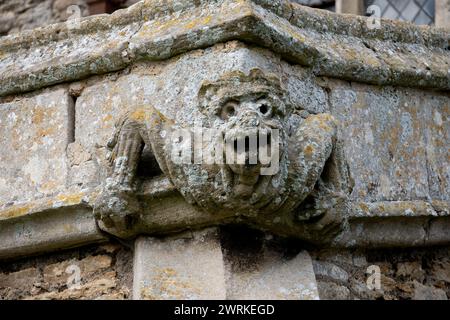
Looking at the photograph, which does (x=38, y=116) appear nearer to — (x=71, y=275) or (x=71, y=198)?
(x=71, y=198)

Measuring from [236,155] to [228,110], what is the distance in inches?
7.0

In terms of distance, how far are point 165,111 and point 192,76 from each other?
0.45 feet

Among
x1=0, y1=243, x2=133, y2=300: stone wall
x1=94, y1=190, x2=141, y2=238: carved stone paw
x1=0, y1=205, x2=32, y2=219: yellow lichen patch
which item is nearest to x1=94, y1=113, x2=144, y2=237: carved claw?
x1=94, y1=190, x2=141, y2=238: carved stone paw

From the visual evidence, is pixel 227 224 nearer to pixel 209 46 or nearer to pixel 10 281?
pixel 209 46

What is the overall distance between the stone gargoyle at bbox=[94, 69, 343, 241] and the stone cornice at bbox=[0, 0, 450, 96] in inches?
9.9

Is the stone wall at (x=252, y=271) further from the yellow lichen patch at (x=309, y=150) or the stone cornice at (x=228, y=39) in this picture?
the stone cornice at (x=228, y=39)

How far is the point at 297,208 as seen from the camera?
4.00m

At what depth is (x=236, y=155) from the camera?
3.67m

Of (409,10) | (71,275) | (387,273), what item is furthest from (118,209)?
(409,10)

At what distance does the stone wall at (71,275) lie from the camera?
165 inches

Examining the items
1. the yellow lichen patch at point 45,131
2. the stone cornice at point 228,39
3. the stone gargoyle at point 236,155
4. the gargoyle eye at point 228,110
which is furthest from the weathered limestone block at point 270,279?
the yellow lichen patch at point 45,131

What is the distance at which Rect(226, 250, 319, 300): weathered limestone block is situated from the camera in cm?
393

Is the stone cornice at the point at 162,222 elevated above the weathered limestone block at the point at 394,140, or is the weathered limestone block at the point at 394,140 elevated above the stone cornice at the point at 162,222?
the weathered limestone block at the point at 394,140

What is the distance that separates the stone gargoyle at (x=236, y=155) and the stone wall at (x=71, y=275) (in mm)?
161
